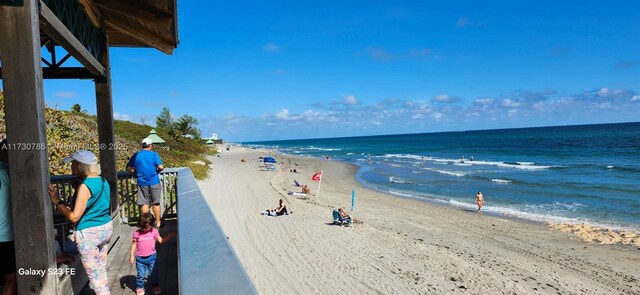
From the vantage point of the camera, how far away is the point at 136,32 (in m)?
5.62

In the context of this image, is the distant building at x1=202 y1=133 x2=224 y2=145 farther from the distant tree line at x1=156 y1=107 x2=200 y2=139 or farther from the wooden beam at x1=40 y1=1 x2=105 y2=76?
the wooden beam at x1=40 y1=1 x2=105 y2=76

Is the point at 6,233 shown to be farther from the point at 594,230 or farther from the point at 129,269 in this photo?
the point at 594,230

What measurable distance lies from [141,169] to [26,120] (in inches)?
120

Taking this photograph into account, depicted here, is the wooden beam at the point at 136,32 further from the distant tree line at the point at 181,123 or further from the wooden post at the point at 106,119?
the distant tree line at the point at 181,123

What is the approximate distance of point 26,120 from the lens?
2479mm

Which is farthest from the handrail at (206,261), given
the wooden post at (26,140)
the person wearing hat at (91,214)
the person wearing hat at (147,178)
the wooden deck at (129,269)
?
the person wearing hat at (147,178)

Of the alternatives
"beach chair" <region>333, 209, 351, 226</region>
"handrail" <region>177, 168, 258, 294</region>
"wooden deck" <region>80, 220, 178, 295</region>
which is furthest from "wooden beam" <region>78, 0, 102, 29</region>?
"beach chair" <region>333, 209, 351, 226</region>

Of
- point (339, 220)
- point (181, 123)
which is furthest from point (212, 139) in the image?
point (339, 220)

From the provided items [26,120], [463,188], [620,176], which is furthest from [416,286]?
[620,176]

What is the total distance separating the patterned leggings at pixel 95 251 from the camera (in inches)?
120

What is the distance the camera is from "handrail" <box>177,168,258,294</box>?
1479 millimetres

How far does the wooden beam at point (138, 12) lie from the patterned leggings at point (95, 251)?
250 cm

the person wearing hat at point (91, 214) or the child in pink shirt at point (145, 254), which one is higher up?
the person wearing hat at point (91, 214)

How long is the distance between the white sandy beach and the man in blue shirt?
6489 mm
